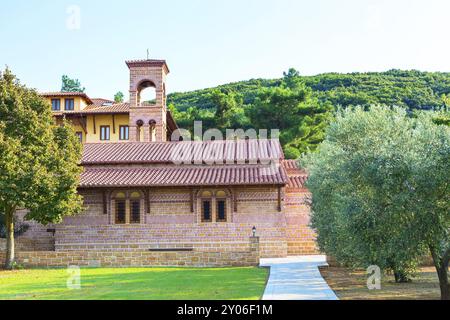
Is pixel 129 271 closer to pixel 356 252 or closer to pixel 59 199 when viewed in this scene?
pixel 59 199

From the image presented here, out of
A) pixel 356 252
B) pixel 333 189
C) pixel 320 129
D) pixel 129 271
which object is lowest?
pixel 129 271

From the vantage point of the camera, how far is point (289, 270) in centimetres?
2092

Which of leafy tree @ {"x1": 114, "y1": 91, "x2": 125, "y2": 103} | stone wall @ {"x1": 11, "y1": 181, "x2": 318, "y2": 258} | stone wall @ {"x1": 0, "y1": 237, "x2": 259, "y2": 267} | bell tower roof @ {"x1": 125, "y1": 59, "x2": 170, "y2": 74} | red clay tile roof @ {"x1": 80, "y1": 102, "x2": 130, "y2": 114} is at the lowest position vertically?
stone wall @ {"x1": 0, "y1": 237, "x2": 259, "y2": 267}

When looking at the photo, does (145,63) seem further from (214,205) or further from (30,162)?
(30,162)

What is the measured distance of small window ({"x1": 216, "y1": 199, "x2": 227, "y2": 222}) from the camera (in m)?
29.2

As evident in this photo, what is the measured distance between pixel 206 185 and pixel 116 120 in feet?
77.5

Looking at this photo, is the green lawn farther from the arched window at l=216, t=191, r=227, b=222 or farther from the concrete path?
the arched window at l=216, t=191, r=227, b=222

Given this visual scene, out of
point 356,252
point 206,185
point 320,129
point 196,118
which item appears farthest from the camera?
point 196,118

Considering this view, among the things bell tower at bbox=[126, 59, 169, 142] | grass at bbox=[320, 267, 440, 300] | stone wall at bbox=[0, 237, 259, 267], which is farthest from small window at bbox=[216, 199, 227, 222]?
bell tower at bbox=[126, 59, 169, 142]

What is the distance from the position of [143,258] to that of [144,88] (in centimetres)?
1725

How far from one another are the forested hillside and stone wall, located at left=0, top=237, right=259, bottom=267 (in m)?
12.5

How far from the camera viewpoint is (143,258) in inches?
971

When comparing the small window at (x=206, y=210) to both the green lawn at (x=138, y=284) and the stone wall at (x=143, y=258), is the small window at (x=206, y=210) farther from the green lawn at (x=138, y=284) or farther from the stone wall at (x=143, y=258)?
the green lawn at (x=138, y=284)
